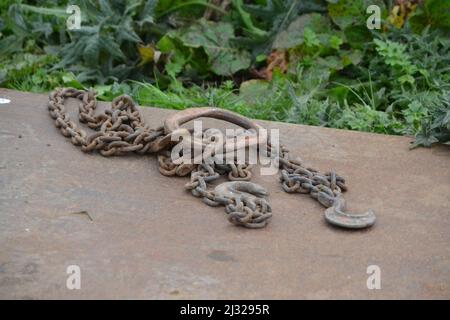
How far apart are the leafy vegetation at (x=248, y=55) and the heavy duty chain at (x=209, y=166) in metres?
1.12

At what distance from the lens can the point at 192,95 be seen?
5625mm

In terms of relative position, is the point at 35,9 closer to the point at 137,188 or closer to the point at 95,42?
the point at 95,42

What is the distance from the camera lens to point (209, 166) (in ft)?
12.1

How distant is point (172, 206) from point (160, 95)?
2.13 metres

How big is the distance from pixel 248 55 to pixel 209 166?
2.52m

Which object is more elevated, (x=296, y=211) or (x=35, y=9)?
(x=35, y=9)

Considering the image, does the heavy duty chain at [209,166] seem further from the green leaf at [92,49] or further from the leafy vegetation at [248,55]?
the green leaf at [92,49]

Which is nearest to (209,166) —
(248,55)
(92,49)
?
(92,49)

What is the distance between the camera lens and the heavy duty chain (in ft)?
10.9

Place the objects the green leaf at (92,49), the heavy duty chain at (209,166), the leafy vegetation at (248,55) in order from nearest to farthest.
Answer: the heavy duty chain at (209,166)
the leafy vegetation at (248,55)
the green leaf at (92,49)

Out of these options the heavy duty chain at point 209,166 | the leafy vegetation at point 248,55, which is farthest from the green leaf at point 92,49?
the heavy duty chain at point 209,166

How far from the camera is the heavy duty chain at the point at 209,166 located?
3320 mm

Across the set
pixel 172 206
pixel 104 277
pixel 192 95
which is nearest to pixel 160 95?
pixel 192 95

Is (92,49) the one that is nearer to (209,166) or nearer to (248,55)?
(248,55)
